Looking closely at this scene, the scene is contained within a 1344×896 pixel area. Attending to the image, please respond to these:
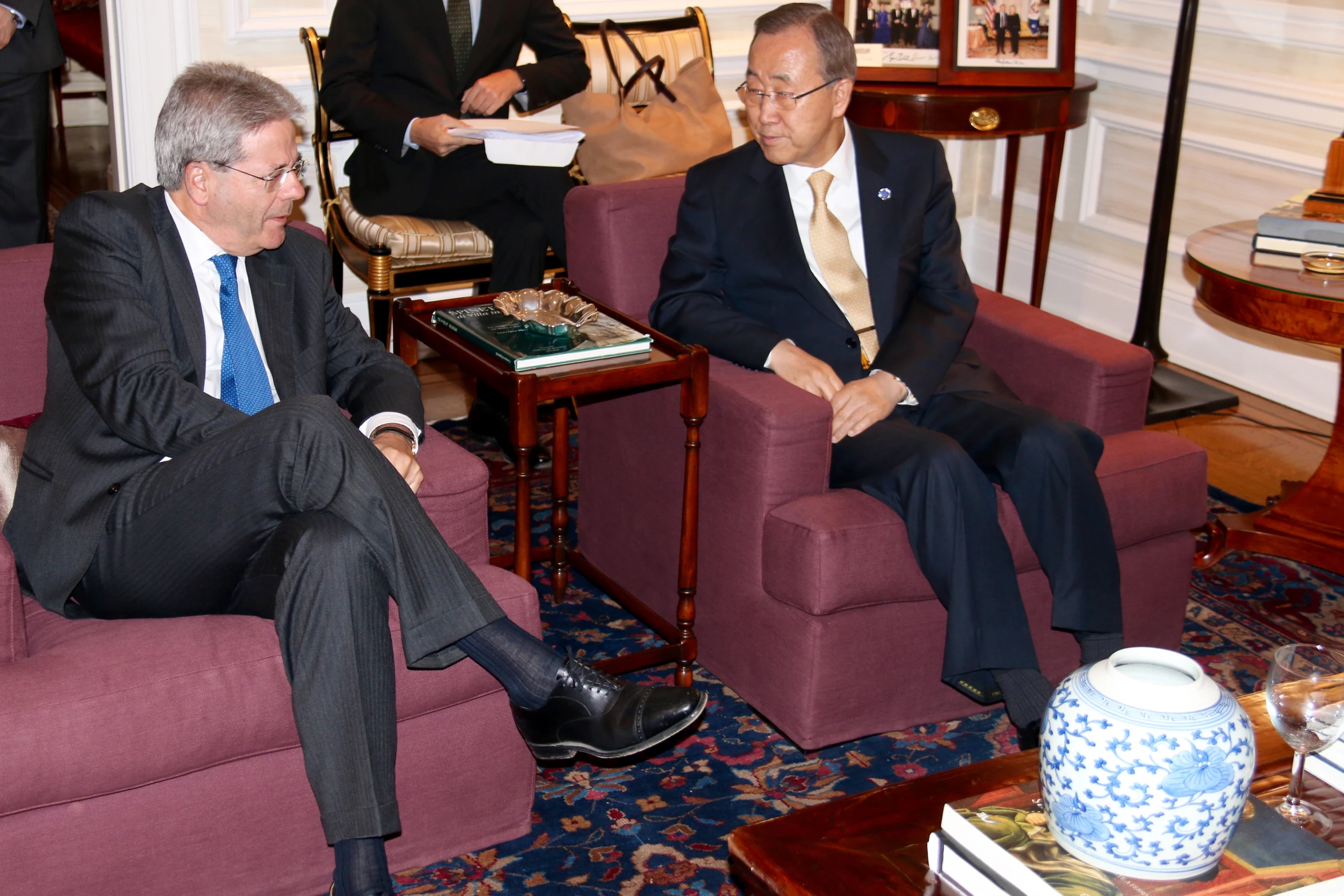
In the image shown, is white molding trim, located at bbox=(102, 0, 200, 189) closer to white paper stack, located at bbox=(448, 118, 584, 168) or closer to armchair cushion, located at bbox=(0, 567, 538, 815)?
white paper stack, located at bbox=(448, 118, 584, 168)

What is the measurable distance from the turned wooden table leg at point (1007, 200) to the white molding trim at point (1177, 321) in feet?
0.99

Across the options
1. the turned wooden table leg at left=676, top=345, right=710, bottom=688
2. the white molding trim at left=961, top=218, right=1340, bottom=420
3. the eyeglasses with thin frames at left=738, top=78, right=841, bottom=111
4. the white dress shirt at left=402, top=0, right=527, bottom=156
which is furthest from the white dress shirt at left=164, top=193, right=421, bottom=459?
the white molding trim at left=961, top=218, right=1340, bottom=420

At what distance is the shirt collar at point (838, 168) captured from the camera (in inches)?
115

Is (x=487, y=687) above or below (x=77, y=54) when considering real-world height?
below

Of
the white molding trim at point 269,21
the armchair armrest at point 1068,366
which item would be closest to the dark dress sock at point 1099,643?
the armchair armrest at point 1068,366

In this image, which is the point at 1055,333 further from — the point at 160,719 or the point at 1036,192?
the point at 1036,192

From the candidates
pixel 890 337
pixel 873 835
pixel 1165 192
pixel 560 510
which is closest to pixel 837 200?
pixel 890 337

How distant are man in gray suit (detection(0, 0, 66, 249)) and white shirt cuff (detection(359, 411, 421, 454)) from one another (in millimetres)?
1746

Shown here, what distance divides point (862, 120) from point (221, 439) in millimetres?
2747

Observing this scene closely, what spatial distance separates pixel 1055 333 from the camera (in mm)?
3002

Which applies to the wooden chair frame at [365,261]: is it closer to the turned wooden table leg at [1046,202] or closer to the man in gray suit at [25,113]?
the man in gray suit at [25,113]

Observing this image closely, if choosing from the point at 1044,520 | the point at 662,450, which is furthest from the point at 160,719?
the point at 1044,520

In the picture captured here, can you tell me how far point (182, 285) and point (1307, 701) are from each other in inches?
70.8

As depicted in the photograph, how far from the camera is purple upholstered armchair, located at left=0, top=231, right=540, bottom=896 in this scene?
1.91 metres
